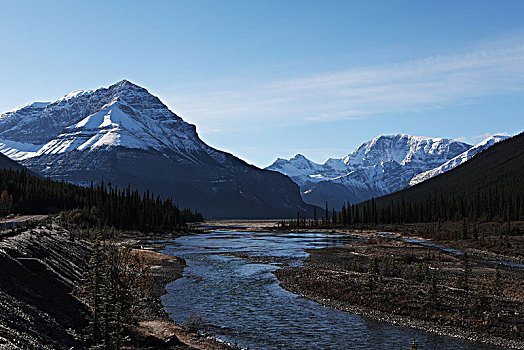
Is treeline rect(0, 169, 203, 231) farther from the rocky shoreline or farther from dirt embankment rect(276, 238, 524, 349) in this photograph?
the rocky shoreline

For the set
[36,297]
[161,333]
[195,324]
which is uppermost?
[36,297]

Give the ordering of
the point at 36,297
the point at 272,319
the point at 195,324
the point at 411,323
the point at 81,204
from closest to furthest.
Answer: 1. the point at 36,297
2. the point at 195,324
3. the point at 411,323
4. the point at 272,319
5. the point at 81,204

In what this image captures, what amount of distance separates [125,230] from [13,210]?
31300 millimetres

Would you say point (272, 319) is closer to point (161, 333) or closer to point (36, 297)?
point (161, 333)

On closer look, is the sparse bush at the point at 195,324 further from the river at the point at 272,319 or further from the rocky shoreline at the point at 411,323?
the rocky shoreline at the point at 411,323

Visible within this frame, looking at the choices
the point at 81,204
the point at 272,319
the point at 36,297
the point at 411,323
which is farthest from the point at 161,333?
the point at 81,204

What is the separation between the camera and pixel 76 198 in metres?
162

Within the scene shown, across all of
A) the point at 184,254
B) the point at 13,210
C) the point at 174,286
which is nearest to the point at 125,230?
the point at 13,210

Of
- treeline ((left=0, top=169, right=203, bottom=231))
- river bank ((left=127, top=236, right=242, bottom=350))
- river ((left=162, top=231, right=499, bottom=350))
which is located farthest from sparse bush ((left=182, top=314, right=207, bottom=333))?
treeline ((left=0, top=169, right=203, bottom=231))

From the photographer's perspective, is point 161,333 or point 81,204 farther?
point 81,204

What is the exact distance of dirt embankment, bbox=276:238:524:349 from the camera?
104ft

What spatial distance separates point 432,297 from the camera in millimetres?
36531

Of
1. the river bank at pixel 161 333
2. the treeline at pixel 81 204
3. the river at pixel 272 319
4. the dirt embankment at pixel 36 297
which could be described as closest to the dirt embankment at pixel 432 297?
the river at pixel 272 319

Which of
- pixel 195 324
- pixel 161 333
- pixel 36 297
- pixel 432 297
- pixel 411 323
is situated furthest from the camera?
pixel 432 297
